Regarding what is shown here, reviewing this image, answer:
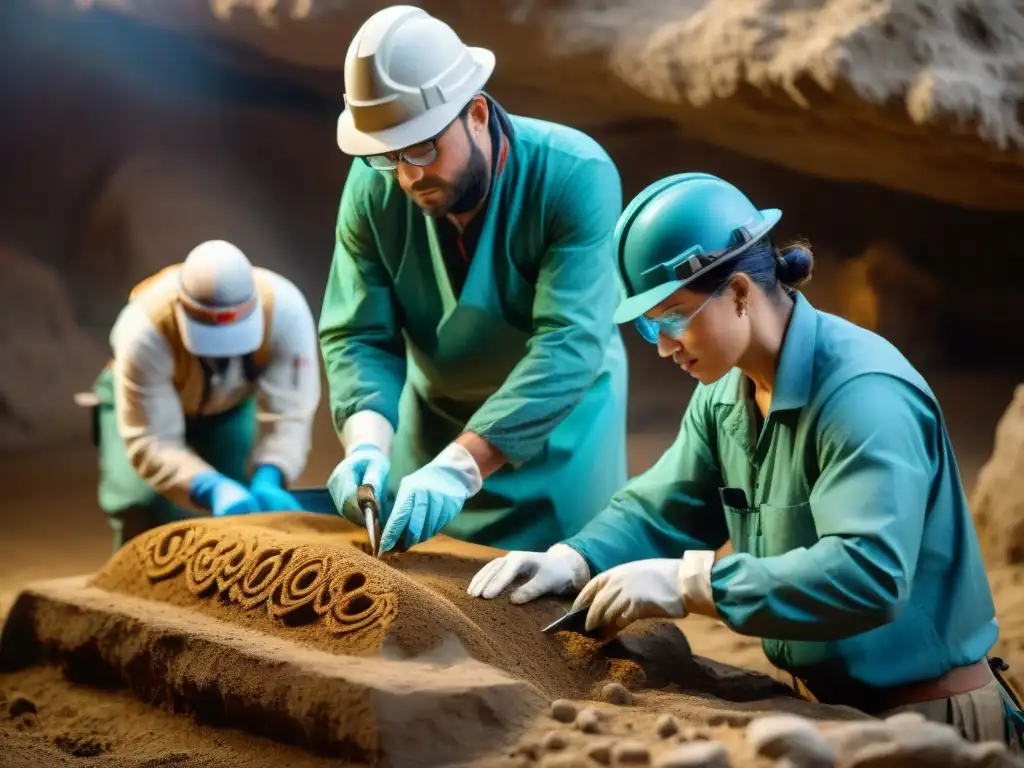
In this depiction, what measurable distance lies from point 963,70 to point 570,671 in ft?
9.20

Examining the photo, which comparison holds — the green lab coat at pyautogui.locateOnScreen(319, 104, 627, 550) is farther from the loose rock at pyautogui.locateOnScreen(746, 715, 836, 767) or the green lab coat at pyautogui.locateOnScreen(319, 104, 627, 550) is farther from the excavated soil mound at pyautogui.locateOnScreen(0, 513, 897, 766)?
the loose rock at pyautogui.locateOnScreen(746, 715, 836, 767)

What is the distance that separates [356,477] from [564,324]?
0.62m

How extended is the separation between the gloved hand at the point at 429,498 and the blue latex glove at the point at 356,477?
0.10m

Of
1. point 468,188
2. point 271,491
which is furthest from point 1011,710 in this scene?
point 271,491

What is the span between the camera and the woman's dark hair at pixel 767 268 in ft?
7.41

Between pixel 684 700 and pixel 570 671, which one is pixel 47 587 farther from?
pixel 684 700

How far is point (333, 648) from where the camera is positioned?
7.95 ft

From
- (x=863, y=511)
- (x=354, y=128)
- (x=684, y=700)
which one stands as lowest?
(x=684, y=700)

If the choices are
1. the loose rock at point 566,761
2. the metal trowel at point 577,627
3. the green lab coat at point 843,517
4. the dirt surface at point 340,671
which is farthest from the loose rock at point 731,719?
the metal trowel at point 577,627

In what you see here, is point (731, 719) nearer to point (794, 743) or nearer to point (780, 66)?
point (794, 743)

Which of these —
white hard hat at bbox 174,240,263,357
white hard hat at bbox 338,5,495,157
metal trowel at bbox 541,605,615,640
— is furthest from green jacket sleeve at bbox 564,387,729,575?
white hard hat at bbox 174,240,263,357

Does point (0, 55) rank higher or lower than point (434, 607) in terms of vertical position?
higher

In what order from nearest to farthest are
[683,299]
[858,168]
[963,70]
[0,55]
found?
[683,299], [963,70], [858,168], [0,55]

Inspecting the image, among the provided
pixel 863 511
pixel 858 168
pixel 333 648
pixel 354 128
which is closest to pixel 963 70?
pixel 858 168
